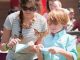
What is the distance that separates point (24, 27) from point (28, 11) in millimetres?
187

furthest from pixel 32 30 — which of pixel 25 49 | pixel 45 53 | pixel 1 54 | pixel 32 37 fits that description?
pixel 1 54

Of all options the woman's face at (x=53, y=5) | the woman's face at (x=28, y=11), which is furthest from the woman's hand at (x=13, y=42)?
the woman's face at (x=53, y=5)

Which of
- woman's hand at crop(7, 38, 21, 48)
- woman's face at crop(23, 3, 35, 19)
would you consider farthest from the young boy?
woman's face at crop(23, 3, 35, 19)

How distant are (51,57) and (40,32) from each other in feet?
2.13

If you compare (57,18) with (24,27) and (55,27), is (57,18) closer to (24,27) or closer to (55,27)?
(55,27)

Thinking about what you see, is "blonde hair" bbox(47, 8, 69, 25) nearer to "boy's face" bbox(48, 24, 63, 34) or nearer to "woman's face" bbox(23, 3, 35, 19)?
"boy's face" bbox(48, 24, 63, 34)

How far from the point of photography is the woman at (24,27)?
4.09m

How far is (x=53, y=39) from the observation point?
3643 mm

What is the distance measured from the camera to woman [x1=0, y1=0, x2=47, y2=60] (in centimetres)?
409

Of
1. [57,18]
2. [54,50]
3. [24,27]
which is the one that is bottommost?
[54,50]

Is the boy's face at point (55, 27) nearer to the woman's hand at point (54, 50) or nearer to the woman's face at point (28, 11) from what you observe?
the woman's hand at point (54, 50)

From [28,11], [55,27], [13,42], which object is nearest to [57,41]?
[55,27]


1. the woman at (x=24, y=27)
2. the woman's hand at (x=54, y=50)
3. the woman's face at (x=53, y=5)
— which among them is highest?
the woman's face at (x=53, y=5)

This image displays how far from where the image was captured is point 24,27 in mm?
4141
